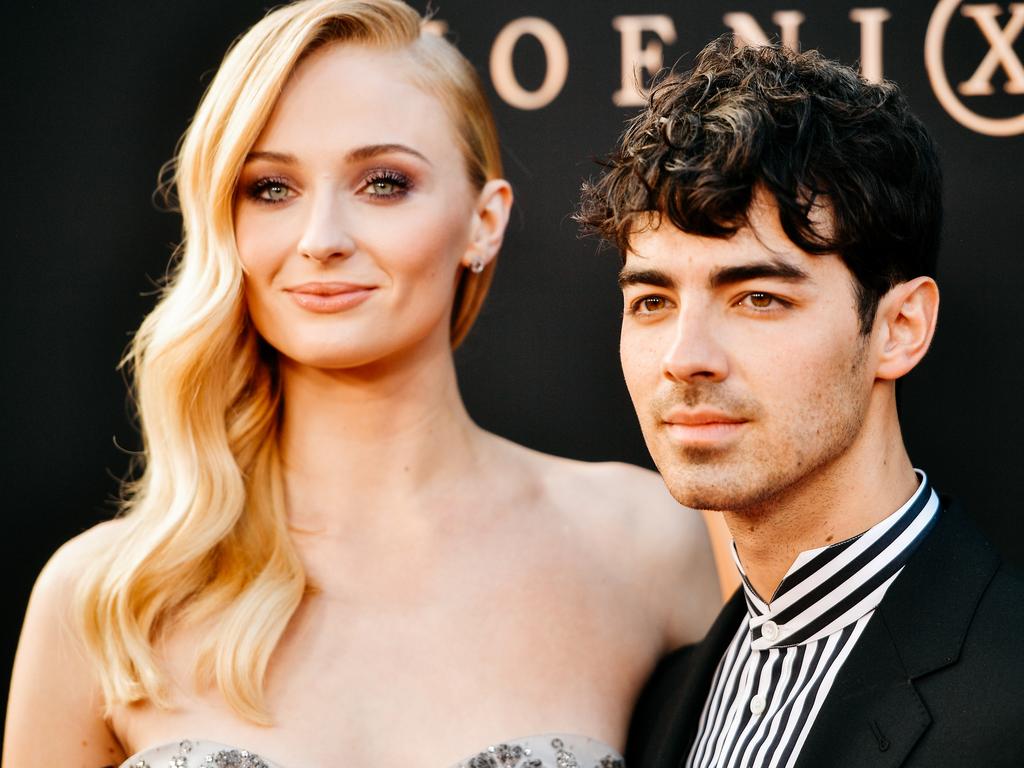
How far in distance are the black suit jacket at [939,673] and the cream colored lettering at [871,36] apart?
5.22 ft

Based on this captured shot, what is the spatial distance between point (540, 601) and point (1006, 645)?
1169mm

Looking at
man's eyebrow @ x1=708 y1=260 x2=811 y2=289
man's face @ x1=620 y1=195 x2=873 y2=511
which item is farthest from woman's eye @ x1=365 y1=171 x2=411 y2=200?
man's eyebrow @ x1=708 y1=260 x2=811 y2=289

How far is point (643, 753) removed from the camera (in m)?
2.92

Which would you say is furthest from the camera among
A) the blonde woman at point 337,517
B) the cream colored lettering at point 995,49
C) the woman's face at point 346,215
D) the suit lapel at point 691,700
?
the cream colored lettering at point 995,49

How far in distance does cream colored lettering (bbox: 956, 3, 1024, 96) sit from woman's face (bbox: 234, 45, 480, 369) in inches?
56.6

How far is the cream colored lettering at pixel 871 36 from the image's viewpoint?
12.1ft

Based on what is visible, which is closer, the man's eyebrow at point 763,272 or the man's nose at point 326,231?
the man's eyebrow at point 763,272

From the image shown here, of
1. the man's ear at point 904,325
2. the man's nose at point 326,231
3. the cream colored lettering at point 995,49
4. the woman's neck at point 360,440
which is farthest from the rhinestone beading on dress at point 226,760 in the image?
the cream colored lettering at point 995,49

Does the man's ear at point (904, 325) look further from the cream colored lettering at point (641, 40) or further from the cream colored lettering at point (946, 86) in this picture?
the cream colored lettering at point (641, 40)

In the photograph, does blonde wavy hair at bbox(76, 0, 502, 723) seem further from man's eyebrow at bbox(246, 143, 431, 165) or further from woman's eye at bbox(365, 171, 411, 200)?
woman's eye at bbox(365, 171, 411, 200)

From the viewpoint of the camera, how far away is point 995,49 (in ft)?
12.0

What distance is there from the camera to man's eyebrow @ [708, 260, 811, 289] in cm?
231

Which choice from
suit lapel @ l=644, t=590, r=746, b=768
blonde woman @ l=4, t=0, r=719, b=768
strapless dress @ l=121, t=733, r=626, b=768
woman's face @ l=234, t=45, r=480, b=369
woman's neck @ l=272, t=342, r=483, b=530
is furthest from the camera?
woman's neck @ l=272, t=342, r=483, b=530

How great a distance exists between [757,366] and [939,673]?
542 millimetres
